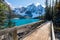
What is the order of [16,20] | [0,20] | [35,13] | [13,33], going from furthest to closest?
1. [35,13]
2. [16,20]
3. [0,20]
4. [13,33]

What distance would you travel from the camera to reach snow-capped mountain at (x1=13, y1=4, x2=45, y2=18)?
313cm

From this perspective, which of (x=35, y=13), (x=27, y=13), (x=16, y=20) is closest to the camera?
(x=16, y=20)

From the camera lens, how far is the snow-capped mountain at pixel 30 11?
3129mm

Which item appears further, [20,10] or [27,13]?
[27,13]

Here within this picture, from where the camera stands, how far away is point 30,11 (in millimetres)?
3562

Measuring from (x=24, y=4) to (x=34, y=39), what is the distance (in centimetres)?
145

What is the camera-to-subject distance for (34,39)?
191cm

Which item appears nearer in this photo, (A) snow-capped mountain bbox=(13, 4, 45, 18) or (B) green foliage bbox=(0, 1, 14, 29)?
(B) green foliage bbox=(0, 1, 14, 29)

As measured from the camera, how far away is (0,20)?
2.63m

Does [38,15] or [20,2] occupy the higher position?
[20,2]

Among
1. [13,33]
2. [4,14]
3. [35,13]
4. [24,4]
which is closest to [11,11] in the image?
[4,14]

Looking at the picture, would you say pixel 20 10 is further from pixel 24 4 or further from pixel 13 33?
pixel 13 33

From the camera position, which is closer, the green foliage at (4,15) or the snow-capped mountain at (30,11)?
the green foliage at (4,15)

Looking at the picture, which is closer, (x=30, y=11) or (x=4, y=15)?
(x=4, y=15)
